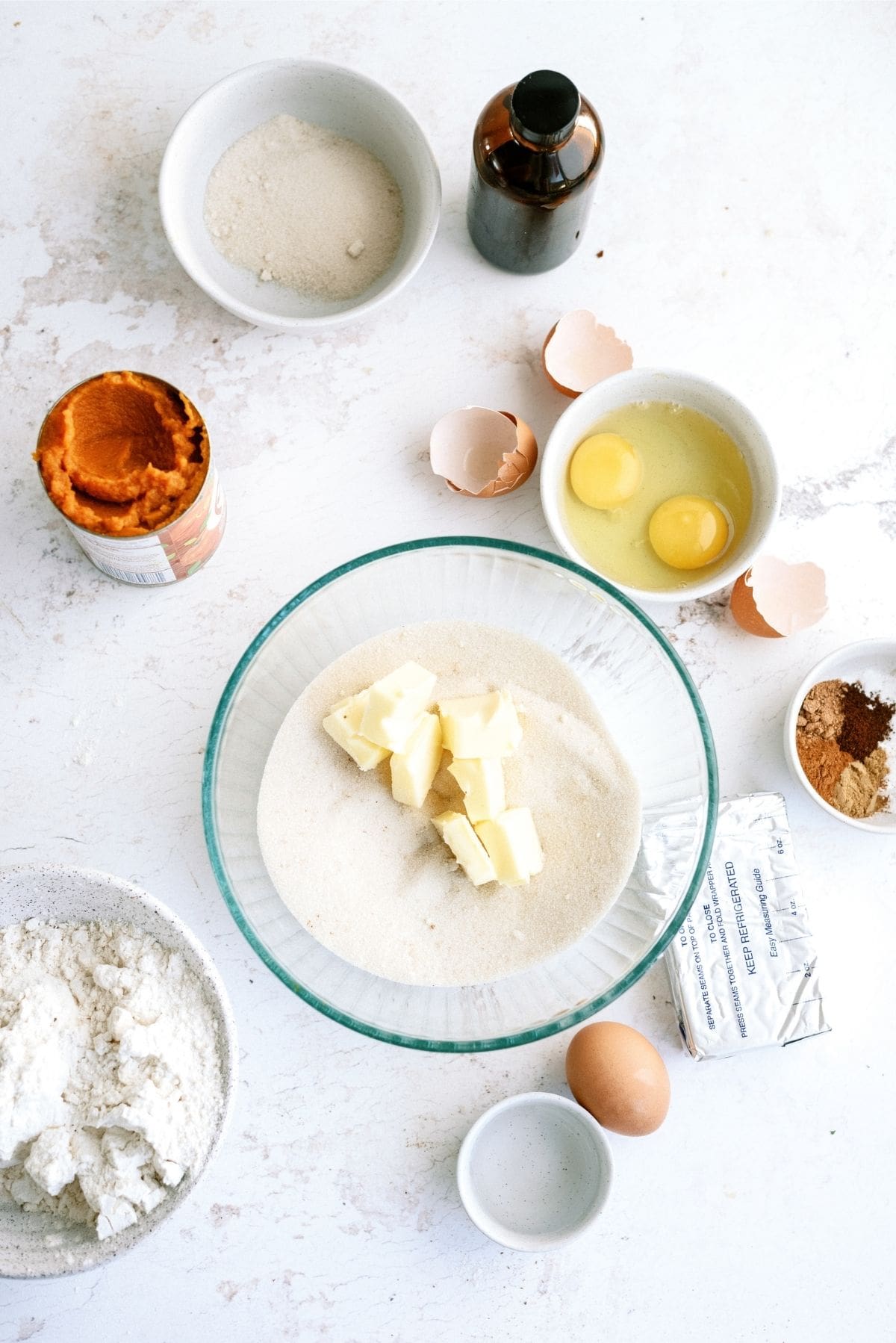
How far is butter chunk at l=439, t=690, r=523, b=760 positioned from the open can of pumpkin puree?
1.23 feet

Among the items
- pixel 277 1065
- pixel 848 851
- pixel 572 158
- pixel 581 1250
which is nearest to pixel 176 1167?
pixel 277 1065

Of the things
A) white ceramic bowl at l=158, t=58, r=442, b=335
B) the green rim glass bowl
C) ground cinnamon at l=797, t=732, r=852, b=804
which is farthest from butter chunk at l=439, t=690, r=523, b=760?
white ceramic bowl at l=158, t=58, r=442, b=335

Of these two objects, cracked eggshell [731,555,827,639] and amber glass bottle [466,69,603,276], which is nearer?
amber glass bottle [466,69,603,276]

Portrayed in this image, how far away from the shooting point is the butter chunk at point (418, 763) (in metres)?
1.19

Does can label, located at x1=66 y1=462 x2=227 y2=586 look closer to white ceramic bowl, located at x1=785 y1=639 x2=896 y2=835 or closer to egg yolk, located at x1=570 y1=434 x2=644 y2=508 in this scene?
egg yolk, located at x1=570 y1=434 x2=644 y2=508

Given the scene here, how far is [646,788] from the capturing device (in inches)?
50.8

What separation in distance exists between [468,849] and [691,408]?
0.65 metres

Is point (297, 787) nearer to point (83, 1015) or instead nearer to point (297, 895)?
point (297, 895)

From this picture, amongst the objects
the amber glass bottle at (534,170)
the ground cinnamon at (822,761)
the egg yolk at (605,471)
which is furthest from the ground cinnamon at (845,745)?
the amber glass bottle at (534,170)

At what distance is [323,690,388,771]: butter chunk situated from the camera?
3.90ft

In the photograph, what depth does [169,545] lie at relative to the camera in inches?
46.0

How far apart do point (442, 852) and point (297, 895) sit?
7.0 inches

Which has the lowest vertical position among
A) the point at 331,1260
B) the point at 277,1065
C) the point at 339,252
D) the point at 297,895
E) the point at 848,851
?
the point at 331,1260

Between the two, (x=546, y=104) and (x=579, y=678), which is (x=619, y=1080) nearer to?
(x=579, y=678)
